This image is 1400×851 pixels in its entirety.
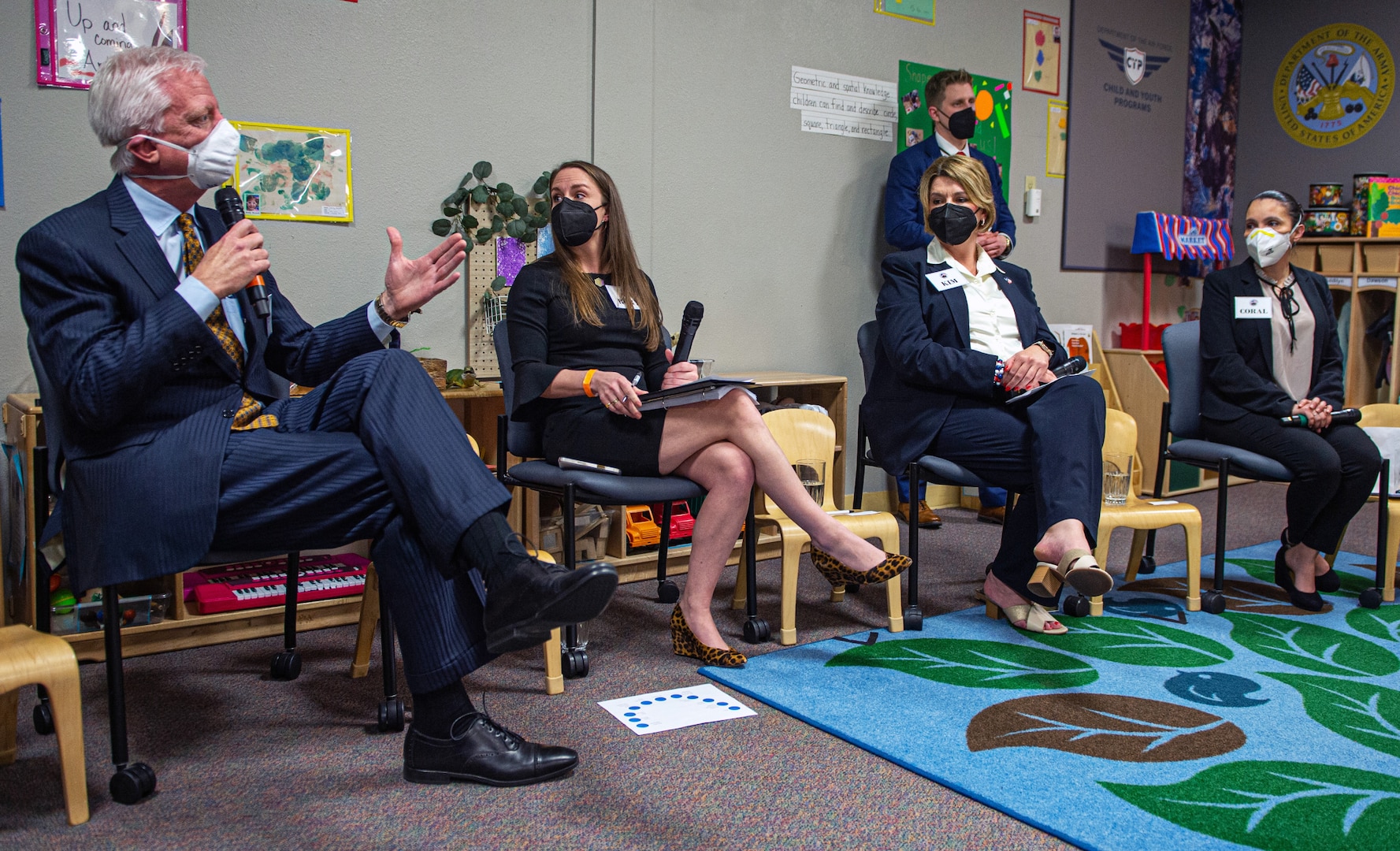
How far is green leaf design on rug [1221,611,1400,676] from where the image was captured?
2.58 m

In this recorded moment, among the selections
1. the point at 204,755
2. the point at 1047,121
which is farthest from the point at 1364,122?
the point at 204,755

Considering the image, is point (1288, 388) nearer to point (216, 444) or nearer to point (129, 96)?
point (216, 444)

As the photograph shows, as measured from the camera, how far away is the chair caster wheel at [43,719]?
2070 mm

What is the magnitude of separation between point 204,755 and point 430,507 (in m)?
0.74

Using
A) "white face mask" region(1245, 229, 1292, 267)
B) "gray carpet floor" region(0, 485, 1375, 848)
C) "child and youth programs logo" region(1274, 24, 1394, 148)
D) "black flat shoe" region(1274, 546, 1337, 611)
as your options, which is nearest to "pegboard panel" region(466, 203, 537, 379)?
"gray carpet floor" region(0, 485, 1375, 848)

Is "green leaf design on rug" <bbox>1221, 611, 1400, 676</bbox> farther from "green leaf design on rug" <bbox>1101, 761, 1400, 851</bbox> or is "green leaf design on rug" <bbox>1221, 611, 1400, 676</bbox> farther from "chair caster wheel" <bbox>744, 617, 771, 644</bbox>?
"chair caster wheel" <bbox>744, 617, 771, 644</bbox>

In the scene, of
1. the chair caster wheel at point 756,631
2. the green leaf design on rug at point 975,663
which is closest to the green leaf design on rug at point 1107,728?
the green leaf design on rug at point 975,663

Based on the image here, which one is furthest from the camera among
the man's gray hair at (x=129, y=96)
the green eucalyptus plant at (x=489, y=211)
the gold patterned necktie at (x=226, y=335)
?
the green eucalyptus plant at (x=489, y=211)

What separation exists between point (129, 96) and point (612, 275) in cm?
124

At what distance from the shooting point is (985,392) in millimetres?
2814

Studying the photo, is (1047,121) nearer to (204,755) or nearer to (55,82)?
(55,82)

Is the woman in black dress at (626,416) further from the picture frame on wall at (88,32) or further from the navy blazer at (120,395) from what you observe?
the picture frame on wall at (88,32)

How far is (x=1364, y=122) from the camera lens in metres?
5.84

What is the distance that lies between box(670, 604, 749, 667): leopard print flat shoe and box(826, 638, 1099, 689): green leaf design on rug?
233 mm
